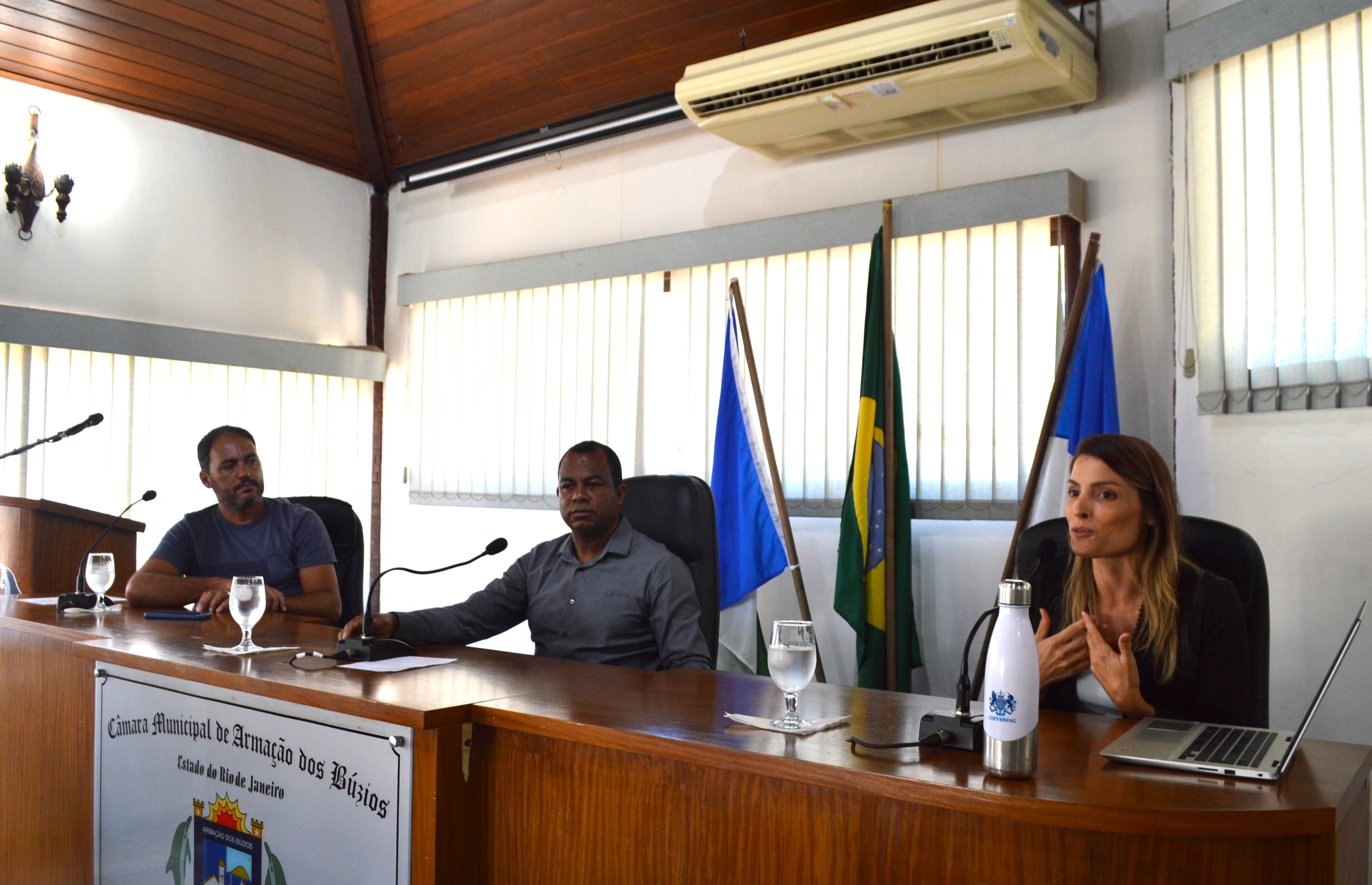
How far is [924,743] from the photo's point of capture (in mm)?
1446

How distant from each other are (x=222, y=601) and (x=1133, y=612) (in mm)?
2325

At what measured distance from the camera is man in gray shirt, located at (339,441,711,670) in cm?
252

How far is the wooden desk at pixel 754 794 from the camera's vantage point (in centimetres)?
120

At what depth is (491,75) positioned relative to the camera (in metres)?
4.66

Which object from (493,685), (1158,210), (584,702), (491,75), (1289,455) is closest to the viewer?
(584,702)

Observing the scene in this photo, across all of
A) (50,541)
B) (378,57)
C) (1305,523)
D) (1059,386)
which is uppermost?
(378,57)

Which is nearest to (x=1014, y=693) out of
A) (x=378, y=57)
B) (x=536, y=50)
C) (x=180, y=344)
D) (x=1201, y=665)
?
(x=1201, y=665)

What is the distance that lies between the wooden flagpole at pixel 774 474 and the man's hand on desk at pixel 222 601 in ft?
5.41

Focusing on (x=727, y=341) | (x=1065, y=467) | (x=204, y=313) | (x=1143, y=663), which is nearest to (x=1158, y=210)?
(x=1065, y=467)

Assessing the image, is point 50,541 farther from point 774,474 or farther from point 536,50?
point 536,50

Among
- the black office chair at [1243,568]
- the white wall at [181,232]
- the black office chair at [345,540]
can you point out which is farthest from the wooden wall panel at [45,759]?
the white wall at [181,232]

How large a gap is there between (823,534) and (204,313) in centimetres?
299

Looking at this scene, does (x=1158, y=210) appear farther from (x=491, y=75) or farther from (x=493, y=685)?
(x=491, y=75)

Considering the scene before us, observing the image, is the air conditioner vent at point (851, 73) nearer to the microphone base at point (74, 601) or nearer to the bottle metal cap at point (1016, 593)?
the bottle metal cap at point (1016, 593)
